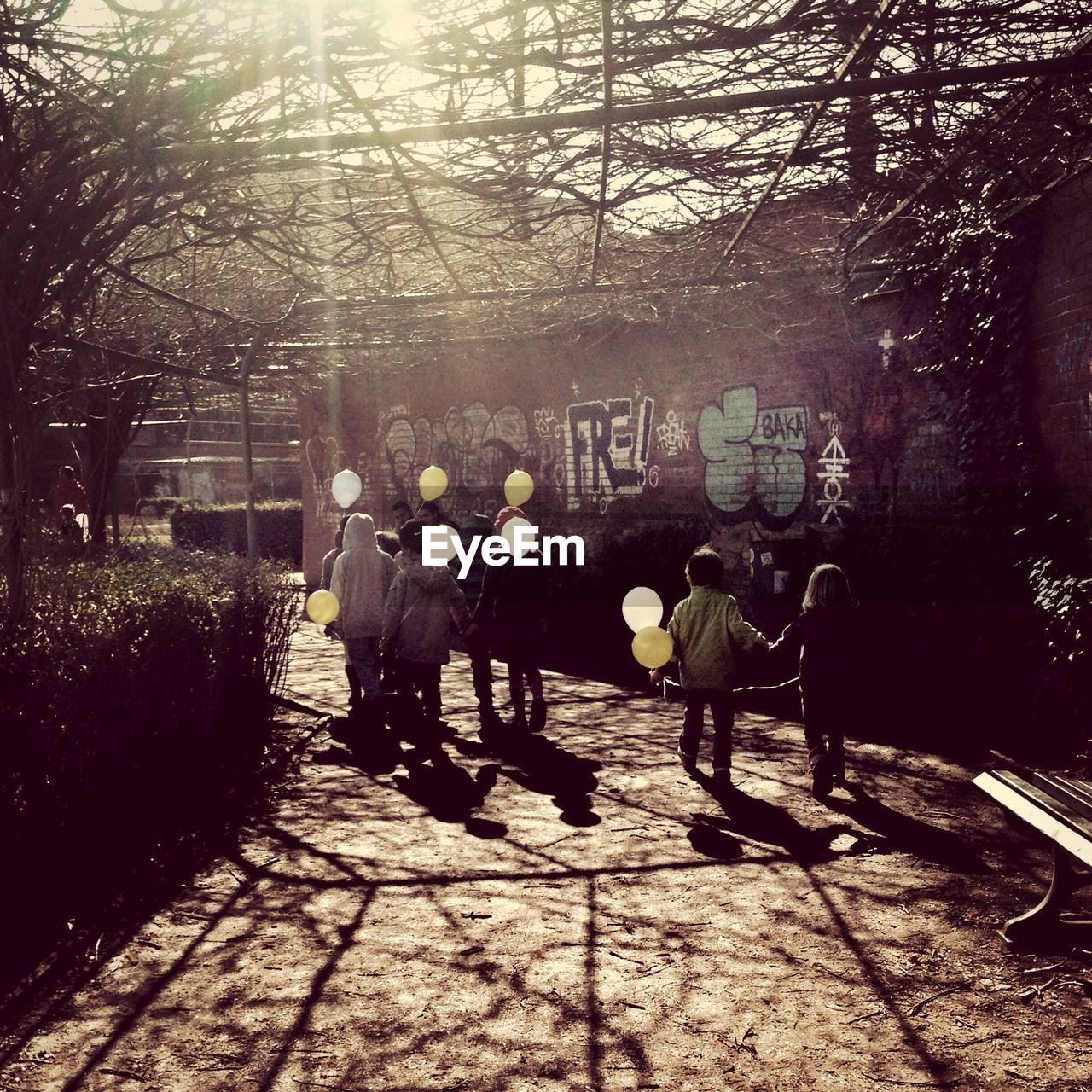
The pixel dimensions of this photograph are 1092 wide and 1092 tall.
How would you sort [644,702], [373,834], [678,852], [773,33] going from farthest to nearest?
[644,702] < [373,834] < [678,852] < [773,33]

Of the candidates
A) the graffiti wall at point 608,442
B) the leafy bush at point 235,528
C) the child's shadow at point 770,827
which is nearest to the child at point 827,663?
the child's shadow at point 770,827

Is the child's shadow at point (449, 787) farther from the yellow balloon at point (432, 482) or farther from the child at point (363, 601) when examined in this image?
the yellow balloon at point (432, 482)

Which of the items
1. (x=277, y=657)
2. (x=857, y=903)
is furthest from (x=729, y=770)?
(x=277, y=657)

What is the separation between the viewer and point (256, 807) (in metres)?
6.05

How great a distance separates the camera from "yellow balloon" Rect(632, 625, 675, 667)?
6520 millimetres

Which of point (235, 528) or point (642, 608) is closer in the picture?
point (642, 608)

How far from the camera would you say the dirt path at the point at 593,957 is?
10.4 feet

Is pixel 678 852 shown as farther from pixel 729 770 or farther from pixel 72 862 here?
pixel 72 862

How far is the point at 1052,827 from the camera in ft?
11.8

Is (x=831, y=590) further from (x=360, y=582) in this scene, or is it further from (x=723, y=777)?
(x=360, y=582)

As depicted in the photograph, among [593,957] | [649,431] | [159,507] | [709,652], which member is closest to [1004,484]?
[709,652]

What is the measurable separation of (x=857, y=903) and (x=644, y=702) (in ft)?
15.5

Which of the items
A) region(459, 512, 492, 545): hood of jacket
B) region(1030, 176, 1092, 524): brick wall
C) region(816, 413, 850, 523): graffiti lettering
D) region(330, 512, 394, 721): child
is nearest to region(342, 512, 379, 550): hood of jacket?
region(330, 512, 394, 721): child

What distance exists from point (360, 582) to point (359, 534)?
0.42 m
